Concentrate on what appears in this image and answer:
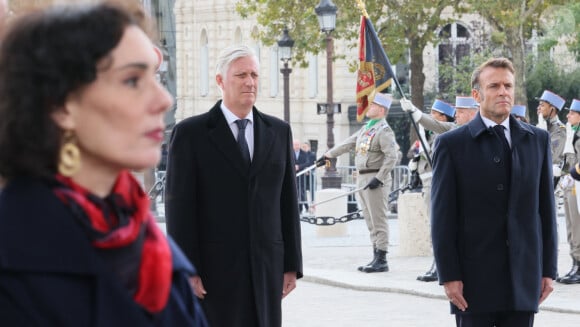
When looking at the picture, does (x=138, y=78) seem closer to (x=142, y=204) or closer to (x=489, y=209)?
(x=142, y=204)

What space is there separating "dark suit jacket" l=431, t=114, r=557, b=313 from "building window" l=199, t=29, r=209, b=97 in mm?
53535

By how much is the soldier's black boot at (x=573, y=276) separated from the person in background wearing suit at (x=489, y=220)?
768 centimetres

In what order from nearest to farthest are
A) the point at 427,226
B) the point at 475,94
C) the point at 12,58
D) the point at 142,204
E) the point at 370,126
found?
the point at 12,58
the point at 142,204
the point at 475,94
the point at 370,126
the point at 427,226

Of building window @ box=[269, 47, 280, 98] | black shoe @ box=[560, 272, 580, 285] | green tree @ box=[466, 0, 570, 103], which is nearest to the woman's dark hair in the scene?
black shoe @ box=[560, 272, 580, 285]

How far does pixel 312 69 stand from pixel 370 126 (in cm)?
3485

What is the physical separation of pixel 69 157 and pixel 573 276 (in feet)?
40.8

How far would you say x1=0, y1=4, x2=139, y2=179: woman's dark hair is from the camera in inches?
102

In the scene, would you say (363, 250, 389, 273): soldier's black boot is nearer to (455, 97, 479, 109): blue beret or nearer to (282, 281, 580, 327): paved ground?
(282, 281, 580, 327): paved ground

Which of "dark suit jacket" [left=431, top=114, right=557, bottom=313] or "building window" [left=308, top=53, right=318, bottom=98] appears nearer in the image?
"dark suit jacket" [left=431, top=114, right=557, bottom=313]

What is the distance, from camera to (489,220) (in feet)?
22.9

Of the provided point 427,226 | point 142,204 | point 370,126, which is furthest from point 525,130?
point 427,226

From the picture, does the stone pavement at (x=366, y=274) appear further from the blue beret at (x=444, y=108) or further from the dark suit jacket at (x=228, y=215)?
the dark suit jacket at (x=228, y=215)

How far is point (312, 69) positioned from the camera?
51031mm

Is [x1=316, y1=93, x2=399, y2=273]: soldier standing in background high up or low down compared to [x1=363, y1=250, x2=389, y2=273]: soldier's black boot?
up
